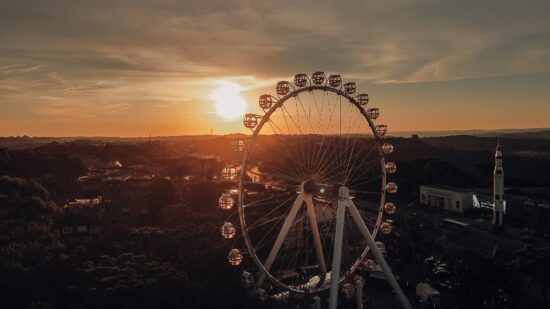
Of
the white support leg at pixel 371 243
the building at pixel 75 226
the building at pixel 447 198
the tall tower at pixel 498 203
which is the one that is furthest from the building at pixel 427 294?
the building at pixel 447 198

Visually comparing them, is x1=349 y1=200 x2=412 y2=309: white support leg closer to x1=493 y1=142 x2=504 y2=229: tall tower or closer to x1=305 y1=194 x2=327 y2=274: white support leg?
x1=305 y1=194 x2=327 y2=274: white support leg

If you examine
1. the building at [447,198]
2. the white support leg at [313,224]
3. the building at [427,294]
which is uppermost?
the white support leg at [313,224]

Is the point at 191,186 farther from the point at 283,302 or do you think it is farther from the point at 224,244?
the point at 283,302

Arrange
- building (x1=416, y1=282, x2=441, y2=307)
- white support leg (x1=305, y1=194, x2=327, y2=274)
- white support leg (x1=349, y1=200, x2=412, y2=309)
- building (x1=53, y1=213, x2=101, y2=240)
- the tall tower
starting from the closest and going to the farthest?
1. white support leg (x1=305, y1=194, x2=327, y2=274)
2. white support leg (x1=349, y1=200, x2=412, y2=309)
3. building (x1=416, y1=282, x2=441, y2=307)
4. building (x1=53, y1=213, x2=101, y2=240)
5. the tall tower

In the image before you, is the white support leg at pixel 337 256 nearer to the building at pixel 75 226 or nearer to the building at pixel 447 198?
the building at pixel 75 226

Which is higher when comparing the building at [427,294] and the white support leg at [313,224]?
the white support leg at [313,224]

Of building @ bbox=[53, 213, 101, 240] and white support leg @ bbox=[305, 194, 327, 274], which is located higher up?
white support leg @ bbox=[305, 194, 327, 274]

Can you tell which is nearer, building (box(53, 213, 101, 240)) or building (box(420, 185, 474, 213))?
building (box(53, 213, 101, 240))

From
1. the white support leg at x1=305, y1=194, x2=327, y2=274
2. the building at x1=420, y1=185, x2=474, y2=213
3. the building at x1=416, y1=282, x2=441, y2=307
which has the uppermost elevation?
the white support leg at x1=305, y1=194, x2=327, y2=274

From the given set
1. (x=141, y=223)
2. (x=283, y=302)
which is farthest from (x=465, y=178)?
(x=283, y=302)

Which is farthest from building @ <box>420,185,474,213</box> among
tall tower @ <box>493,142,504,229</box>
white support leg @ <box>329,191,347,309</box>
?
white support leg @ <box>329,191,347,309</box>
